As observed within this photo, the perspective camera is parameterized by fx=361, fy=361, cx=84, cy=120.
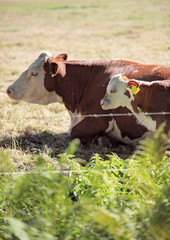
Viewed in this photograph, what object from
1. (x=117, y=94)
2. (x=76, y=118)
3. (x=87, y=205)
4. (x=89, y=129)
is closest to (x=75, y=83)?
(x=76, y=118)

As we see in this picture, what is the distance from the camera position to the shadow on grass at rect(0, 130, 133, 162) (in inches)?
190

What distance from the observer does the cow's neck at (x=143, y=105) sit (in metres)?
3.96

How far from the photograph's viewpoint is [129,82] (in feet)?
12.4

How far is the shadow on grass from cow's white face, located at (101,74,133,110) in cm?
87

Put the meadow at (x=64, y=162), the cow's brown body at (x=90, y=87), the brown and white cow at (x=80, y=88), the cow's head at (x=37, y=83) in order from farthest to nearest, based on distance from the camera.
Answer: the cow's head at (x=37, y=83) < the brown and white cow at (x=80, y=88) < the cow's brown body at (x=90, y=87) < the meadow at (x=64, y=162)

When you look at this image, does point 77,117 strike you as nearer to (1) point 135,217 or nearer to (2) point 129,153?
(2) point 129,153

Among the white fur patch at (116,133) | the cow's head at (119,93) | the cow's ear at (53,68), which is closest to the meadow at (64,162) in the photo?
the white fur patch at (116,133)

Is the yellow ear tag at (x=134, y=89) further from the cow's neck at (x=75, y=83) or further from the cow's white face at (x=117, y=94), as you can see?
the cow's neck at (x=75, y=83)

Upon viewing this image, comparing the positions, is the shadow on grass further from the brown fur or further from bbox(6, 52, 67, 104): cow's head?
the brown fur

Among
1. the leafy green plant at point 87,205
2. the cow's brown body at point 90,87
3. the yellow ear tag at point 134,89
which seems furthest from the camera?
the cow's brown body at point 90,87

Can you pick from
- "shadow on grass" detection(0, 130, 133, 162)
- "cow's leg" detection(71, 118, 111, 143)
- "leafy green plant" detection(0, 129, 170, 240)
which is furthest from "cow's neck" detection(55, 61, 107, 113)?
"leafy green plant" detection(0, 129, 170, 240)

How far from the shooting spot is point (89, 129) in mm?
5078

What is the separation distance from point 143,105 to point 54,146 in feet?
Result: 5.45

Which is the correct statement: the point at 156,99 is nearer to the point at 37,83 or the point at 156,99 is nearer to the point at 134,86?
the point at 134,86
